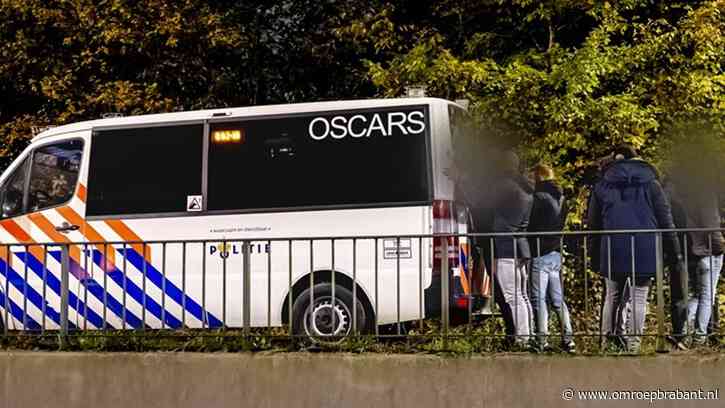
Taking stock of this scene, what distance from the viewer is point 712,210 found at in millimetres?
9891

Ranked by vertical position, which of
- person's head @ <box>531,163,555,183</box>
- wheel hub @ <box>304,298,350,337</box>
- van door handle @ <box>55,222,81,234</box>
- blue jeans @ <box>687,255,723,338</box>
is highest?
person's head @ <box>531,163,555,183</box>

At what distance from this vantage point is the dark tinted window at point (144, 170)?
11383mm

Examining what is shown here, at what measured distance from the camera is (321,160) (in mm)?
10984

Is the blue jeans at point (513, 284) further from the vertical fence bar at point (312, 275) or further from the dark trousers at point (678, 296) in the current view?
the vertical fence bar at point (312, 275)

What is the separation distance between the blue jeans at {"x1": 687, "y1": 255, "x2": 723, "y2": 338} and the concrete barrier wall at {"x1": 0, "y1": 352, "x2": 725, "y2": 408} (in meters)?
0.49

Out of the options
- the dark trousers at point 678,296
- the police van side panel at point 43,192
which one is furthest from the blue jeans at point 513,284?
the police van side panel at point 43,192

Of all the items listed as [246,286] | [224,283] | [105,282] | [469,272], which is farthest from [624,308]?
[105,282]

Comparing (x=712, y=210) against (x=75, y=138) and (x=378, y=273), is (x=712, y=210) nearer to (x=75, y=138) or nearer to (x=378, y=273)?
(x=378, y=273)

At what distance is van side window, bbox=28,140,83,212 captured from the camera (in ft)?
38.7

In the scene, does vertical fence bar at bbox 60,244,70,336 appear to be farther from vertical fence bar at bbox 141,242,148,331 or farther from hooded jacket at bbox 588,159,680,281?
hooded jacket at bbox 588,159,680,281

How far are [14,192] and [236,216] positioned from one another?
2510 mm

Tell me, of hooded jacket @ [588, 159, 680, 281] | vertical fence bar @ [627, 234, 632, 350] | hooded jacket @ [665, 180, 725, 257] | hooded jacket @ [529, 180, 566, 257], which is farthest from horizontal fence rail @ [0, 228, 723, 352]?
hooded jacket @ [665, 180, 725, 257]

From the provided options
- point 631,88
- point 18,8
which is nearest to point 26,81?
point 18,8

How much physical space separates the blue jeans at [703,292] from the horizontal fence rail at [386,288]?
1 centimetres
